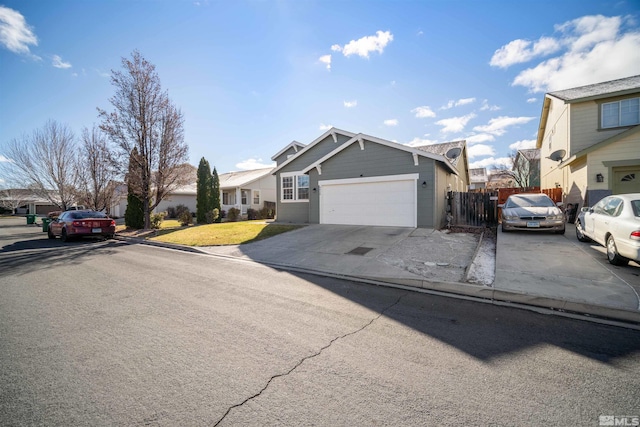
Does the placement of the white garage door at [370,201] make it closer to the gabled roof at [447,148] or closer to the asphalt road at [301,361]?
the asphalt road at [301,361]

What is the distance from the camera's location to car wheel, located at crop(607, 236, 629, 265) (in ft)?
19.8

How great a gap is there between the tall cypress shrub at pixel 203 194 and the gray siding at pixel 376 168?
10.1 m

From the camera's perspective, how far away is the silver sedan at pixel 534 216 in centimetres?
968

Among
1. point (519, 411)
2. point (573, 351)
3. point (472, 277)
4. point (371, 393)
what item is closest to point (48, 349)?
point (371, 393)

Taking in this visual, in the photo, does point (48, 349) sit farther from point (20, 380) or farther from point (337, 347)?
point (337, 347)

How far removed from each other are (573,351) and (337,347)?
8.87ft

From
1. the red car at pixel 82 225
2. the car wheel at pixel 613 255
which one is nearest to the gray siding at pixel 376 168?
the car wheel at pixel 613 255

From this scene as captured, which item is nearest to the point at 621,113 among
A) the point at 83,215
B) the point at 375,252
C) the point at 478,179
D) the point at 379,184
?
the point at 379,184

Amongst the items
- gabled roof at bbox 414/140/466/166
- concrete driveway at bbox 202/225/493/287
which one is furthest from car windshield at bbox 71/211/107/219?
gabled roof at bbox 414/140/466/166

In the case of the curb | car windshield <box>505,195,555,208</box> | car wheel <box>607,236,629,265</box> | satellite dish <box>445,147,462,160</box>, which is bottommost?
the curb

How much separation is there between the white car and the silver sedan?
6.24 feet

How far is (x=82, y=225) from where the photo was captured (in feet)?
45.0

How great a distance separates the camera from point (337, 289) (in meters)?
5.62

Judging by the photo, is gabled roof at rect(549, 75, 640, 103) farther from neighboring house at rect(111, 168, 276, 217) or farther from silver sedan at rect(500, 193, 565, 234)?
neighboring house at rect(111, 168, 276, 217)
